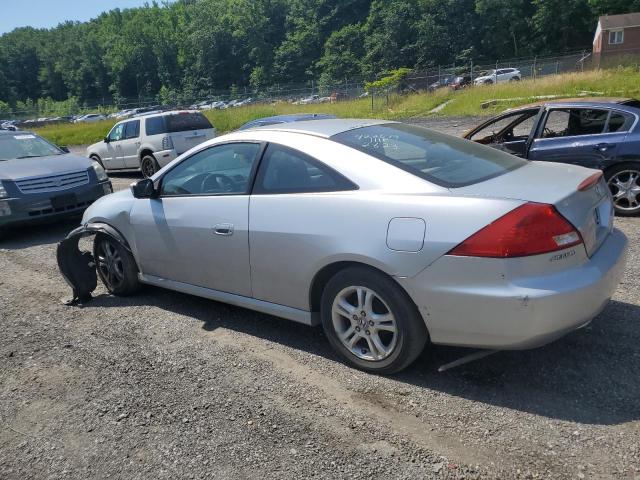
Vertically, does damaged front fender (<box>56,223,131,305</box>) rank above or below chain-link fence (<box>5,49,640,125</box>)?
below

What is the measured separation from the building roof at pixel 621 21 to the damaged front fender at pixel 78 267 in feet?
221

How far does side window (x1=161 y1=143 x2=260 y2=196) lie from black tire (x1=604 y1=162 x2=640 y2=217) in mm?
5052

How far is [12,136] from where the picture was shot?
9797 mm

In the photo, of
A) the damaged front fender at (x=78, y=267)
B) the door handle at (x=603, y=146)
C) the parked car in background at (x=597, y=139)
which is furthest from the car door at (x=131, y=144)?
the door handle at (x=603, y=146)

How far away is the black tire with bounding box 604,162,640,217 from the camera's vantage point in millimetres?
6892

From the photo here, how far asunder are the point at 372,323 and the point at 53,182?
6.79 meters

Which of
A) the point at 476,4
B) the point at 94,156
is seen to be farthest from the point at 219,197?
the point at 476,4

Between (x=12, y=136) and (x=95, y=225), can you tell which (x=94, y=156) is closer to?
(x=12, y=136)

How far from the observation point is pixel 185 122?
1439 centimetres

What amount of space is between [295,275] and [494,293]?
135cm

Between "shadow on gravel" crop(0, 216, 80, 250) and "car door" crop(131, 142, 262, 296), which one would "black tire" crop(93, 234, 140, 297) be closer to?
"car door" crop(131, 142, 262, 296)

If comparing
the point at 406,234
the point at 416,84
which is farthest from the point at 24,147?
the point at 416,84

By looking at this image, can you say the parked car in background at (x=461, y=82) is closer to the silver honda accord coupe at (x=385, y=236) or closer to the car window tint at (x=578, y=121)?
the car window tint at (x=578, y=121)

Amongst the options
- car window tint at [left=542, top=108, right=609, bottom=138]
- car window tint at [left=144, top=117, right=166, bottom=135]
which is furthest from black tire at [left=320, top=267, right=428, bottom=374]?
car window tint at [left=144, top=117, right=166, bottom=135]
